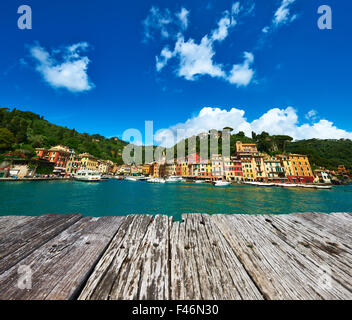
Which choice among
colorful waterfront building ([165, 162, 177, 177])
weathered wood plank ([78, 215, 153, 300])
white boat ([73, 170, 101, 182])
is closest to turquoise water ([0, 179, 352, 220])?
weathered wood plank ([78, 215, 153, 300])

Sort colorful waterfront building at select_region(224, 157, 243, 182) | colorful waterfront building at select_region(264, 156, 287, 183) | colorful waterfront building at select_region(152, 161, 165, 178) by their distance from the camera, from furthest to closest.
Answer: colorful waterfront building at select_region(152, 161, 165, 178), colorful waterfront building at select_region(224, 157, 243, 182), colorful waterfront building at select_region(264, 156, 287, 183)

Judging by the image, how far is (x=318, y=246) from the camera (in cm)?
139

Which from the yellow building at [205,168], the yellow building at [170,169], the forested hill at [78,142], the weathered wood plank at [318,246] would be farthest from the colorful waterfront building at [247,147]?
the weathered wood plank at [318,246]

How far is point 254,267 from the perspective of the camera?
43.7 inches

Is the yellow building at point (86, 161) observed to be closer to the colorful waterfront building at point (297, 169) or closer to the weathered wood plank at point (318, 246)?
the weathered wood plank at point (318, 246)

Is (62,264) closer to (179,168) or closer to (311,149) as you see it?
(179,168)

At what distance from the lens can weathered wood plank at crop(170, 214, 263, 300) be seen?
2.84ft

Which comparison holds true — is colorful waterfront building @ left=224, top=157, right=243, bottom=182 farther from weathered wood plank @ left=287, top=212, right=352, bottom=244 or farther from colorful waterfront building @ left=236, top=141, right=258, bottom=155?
weathered wood plank @ left=287, top=212, right=352, bottom=244

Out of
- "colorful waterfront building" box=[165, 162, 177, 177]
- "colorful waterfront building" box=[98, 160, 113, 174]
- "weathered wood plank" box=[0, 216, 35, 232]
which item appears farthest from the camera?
"colorful waterfront building" box=[98, 160, 113, 174]

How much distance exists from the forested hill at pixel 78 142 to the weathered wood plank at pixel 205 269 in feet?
199

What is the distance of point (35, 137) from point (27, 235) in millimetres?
74511

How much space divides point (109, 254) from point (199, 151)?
216 feet
